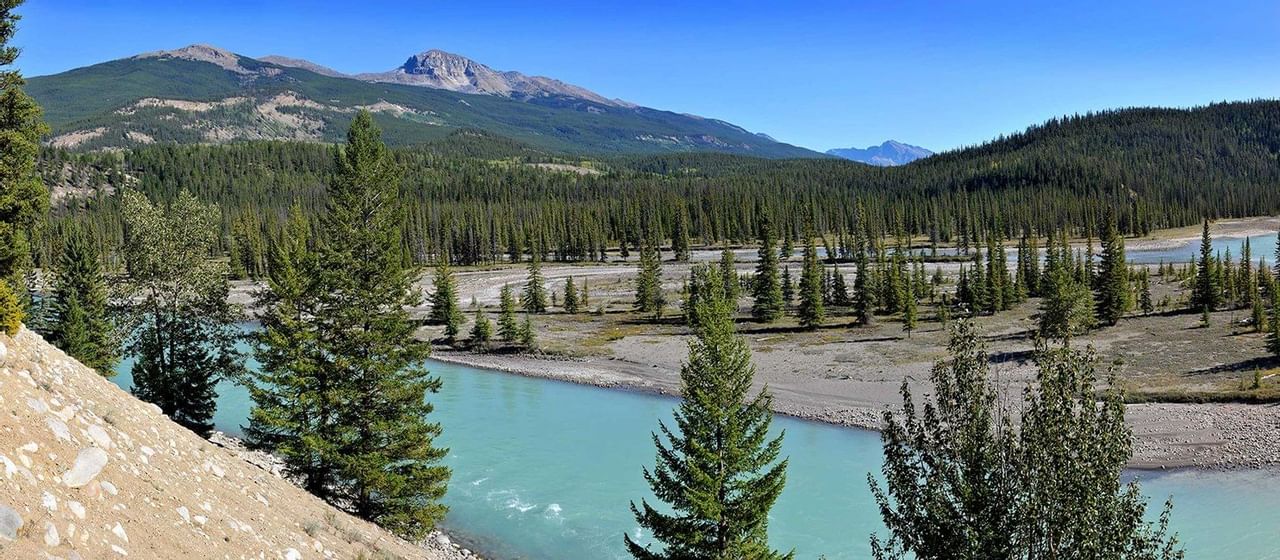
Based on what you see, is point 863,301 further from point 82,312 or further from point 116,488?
point 116,488

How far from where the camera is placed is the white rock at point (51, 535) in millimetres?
12023

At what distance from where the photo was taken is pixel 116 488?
1446 centimetres

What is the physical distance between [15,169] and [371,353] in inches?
400

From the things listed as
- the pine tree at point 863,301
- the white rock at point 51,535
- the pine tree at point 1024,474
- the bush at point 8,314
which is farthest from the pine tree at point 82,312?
the pine tree at point 863,301

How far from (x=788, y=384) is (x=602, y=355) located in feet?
62.8

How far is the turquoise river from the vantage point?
31.3 meters

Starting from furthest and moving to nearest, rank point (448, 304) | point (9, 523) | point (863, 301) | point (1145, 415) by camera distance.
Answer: point (448, 304) < point (863, 301) < point (1145, 415) < point (9, 523)

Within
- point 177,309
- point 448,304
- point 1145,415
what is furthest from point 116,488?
point 448,304

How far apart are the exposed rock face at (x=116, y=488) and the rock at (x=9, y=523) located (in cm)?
2

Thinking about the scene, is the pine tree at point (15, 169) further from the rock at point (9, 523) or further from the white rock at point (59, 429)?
the rock at point (9, 523)

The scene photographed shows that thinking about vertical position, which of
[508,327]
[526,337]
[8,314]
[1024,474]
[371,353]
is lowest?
[526,337]

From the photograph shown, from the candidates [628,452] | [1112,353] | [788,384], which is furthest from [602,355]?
[1112,353]

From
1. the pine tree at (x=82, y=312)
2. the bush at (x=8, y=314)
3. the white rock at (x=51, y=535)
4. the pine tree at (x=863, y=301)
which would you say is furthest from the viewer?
the pine tree at (x=863, y=301)

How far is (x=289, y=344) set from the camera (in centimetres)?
2609
